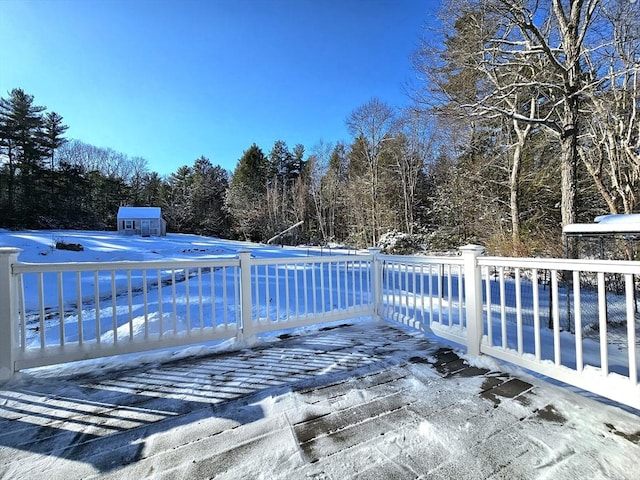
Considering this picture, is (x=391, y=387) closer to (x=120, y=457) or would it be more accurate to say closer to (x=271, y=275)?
(x=120, y=457)

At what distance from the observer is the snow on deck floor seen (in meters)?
1.28

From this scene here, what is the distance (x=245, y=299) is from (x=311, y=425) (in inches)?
63.1

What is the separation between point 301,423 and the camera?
5.19ft

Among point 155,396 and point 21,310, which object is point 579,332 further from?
point 21,310

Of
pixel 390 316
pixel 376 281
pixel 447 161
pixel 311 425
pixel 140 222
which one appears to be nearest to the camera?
pixel 311 425

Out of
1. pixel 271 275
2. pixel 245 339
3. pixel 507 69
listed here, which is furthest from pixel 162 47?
pixel 507 69

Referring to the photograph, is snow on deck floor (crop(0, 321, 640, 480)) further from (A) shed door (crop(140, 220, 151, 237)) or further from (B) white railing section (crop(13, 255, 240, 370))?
(A) shed door (crop(140, 220, 151, 237))

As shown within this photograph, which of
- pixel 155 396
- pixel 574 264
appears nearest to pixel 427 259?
pixel 574 264

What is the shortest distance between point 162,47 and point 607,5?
30.2ft

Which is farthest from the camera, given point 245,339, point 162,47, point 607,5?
point 607,5

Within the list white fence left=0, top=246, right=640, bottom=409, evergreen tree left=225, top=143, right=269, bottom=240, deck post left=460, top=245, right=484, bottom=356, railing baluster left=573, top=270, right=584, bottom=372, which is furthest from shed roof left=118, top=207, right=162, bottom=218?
railing baluster left=573, top=270, right=584, bottom=372

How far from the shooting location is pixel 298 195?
22.5 meters

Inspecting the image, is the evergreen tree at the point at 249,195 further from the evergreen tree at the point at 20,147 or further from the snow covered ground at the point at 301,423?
the snow covered ground at the point at 301,423

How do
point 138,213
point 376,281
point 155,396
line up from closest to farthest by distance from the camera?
point 155,396
point 376,281
point 138,213
